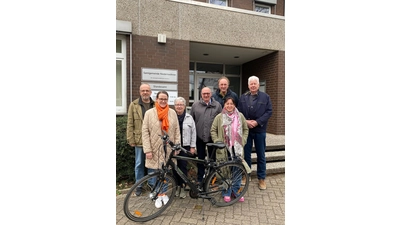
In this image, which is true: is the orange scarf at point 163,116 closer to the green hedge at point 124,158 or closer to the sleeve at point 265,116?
the green hedge at point 124,158

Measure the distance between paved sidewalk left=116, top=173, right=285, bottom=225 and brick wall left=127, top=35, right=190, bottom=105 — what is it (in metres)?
3.12

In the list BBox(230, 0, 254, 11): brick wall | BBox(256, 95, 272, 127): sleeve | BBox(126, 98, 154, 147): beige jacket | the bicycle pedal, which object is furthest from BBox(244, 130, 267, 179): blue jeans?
BBox(230, 0, 254, 11): brick wall

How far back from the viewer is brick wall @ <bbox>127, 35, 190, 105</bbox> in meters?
5.48

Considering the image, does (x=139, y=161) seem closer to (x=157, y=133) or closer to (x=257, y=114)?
(x=157, y=133)

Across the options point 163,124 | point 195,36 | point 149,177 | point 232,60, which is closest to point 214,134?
point 163,124

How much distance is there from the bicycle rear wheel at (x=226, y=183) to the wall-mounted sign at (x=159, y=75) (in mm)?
3314

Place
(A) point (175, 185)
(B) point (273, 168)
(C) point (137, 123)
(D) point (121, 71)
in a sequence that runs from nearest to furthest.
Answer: (A) point (175, 185) → (C) point (137, 123) → (B) point (273, 168) → (D) point (121, 71)

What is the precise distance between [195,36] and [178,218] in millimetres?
4698

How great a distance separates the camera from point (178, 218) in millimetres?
2896

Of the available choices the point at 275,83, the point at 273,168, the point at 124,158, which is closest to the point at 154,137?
the point at 124,158

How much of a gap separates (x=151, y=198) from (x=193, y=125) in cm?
117

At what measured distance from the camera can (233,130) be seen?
3.22 metres

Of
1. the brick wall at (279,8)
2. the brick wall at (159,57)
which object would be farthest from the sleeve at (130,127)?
the brick wall at (279,8)

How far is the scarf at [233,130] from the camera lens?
3207mm
